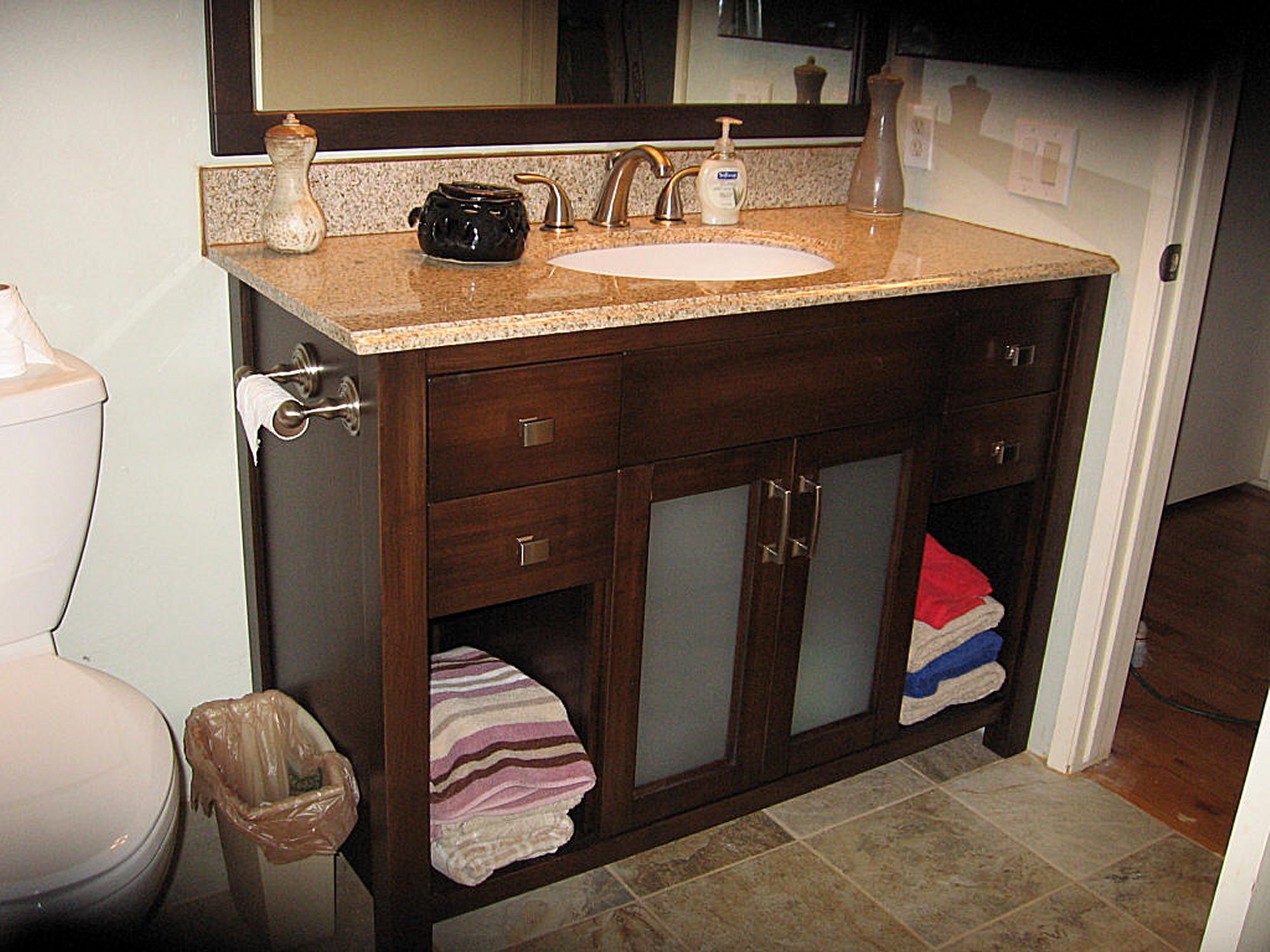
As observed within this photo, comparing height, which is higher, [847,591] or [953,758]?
[847,591]

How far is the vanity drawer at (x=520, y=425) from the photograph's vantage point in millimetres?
1263

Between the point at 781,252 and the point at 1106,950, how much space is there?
1.04 m

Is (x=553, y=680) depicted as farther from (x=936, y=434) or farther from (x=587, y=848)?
(x=936, y=434)

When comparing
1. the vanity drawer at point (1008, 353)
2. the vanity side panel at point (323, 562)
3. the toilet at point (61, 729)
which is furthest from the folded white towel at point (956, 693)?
the toilet at point (61, 729)

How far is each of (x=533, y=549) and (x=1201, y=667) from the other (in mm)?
1546

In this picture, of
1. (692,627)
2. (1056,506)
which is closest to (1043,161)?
(1056,506)

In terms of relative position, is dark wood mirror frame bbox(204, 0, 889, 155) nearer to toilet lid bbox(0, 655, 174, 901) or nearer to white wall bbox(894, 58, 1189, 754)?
white wall bbox(894, 58, 1189, 754)

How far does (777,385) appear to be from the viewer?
1.50 m

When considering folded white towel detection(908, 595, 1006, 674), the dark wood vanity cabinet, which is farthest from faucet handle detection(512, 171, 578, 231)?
folded white towel detection(908, 595, 1006, 674)

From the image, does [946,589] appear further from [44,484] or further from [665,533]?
[44,484]

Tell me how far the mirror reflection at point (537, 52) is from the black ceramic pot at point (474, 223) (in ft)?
0.62

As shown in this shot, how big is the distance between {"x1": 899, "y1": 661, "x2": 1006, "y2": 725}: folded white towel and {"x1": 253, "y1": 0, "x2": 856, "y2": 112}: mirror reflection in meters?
0.95

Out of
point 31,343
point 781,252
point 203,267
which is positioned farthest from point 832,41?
point 31,343

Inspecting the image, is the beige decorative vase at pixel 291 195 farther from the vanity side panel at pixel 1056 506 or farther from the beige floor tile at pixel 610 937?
the vanity side panel at pixel 1056 506
